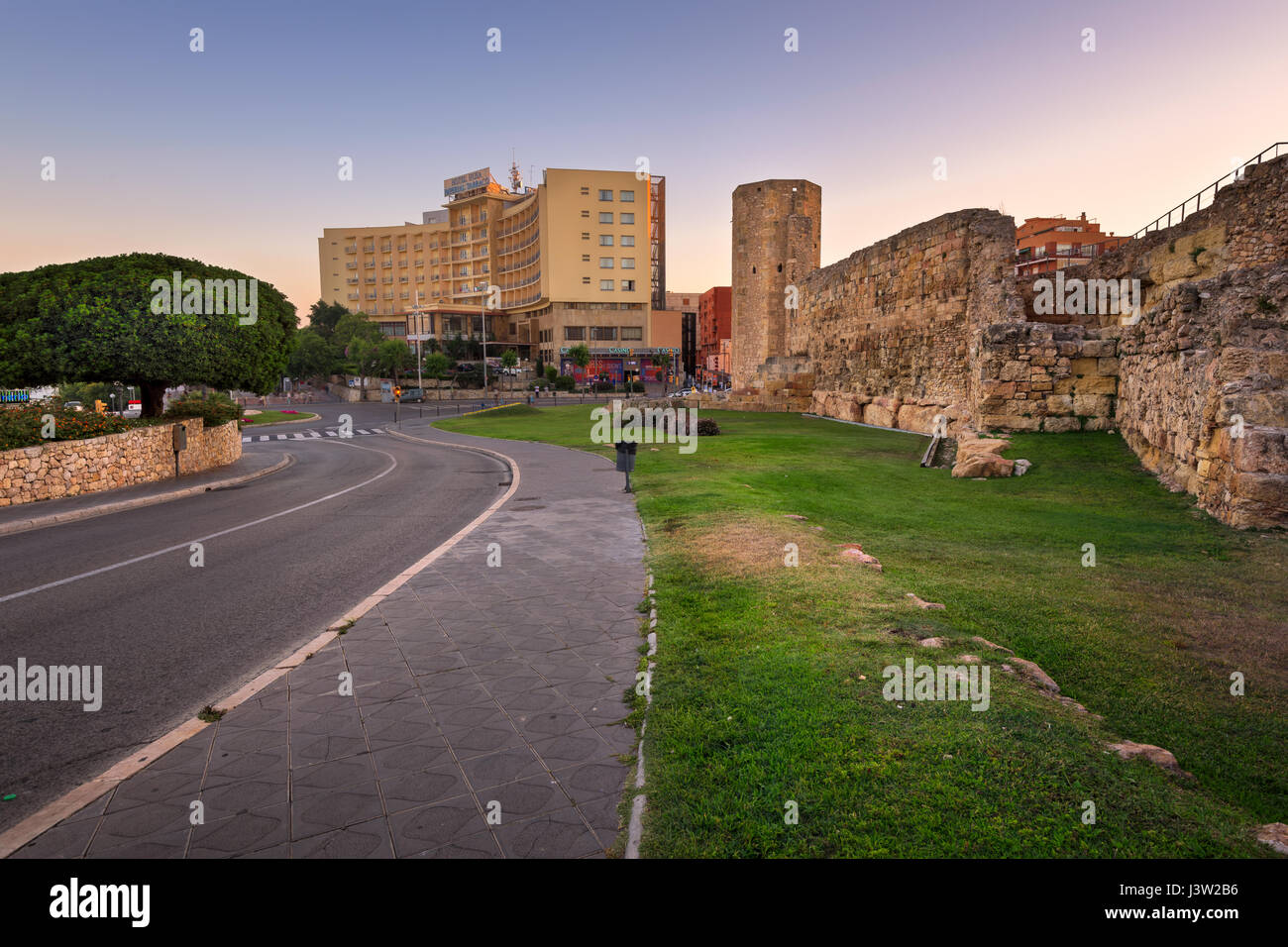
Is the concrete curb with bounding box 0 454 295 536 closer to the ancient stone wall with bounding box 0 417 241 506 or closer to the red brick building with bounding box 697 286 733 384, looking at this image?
the ancient stone wall with bounding box 0 417 241 506

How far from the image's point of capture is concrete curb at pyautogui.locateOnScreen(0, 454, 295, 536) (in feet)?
38.8

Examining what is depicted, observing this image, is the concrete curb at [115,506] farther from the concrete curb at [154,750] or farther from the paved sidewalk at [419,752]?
the paved sidewalk at [419,752]

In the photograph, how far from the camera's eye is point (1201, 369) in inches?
384

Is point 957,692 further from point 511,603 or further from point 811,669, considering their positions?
point 511,603

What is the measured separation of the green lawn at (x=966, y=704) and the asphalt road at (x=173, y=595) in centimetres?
341

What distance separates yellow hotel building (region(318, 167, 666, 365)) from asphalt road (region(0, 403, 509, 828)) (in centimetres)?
7098

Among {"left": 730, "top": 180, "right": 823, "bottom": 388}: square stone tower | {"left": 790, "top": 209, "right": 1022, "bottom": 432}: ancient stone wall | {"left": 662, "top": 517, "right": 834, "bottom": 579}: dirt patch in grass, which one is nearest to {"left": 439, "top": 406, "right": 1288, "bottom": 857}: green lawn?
{"left": 662, "top": 517, "right": 834, "bottom": 579}: dirt patch in grass

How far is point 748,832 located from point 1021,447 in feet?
45.2

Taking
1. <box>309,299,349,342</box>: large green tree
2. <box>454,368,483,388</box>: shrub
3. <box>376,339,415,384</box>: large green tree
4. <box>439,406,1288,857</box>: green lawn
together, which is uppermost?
<box>309,299,349,342</box>: large green tree

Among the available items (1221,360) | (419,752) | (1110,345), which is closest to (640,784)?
(419,752)

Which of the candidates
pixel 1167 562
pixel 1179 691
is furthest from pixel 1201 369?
pixel 1179 691

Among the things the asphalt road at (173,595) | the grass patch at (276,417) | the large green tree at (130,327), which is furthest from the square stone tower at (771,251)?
the grass patch at (276,417)

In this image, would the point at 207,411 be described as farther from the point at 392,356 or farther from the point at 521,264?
the point at 521,264

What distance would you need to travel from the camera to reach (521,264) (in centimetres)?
9725
